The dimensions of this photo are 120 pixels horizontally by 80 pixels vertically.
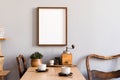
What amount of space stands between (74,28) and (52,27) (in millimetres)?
317

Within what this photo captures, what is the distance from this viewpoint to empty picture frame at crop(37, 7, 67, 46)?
307 centimetres

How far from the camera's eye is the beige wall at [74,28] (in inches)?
122

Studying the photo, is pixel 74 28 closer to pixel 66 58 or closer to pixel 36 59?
pixel 66 58

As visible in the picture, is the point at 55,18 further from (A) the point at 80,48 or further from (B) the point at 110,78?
(B) the point at 110,78

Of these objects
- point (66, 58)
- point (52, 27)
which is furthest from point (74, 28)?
point (66, 58)

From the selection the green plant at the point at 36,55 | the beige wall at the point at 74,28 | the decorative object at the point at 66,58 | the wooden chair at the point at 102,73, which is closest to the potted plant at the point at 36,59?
the green plant at the point at 36,55

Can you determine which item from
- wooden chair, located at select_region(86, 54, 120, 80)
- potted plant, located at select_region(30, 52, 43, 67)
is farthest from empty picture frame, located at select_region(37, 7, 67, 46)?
wooden chair, located at select_region(86, 54, 120, 80)

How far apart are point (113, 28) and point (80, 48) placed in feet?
1.83

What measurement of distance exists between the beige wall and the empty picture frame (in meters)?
0.08

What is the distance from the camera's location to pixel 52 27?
309cm

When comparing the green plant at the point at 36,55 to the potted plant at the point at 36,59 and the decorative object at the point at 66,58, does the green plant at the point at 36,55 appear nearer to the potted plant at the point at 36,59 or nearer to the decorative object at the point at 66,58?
the potted plant at the point at 36,59

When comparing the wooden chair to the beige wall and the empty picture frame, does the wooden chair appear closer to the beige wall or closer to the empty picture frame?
the beige wall

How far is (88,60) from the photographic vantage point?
3.04 metres

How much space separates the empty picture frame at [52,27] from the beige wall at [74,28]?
3.1 inches
